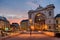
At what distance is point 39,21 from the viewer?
37344 millimetres

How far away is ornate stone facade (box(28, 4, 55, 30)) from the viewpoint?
108 ft

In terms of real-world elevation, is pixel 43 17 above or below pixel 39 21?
above

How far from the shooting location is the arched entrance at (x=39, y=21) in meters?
35.4

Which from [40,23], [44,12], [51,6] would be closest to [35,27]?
[40,23]

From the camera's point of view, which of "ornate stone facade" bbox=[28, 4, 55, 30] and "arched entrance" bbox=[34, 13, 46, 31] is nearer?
"ornate stone facade" bbox=[28, 4, 55, 30]

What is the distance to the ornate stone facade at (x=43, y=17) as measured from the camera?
32781mm

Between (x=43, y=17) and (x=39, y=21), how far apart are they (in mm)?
1724

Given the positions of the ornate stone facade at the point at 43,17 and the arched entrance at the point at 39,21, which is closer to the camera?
the ornate stone facade at the point at 43,17

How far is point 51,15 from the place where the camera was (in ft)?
109

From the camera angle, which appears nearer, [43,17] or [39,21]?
[43,17]

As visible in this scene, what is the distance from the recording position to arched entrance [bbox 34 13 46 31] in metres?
35.4

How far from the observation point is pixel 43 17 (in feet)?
120

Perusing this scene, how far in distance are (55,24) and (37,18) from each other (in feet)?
25.0

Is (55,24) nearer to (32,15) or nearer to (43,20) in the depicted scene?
(43,20)
